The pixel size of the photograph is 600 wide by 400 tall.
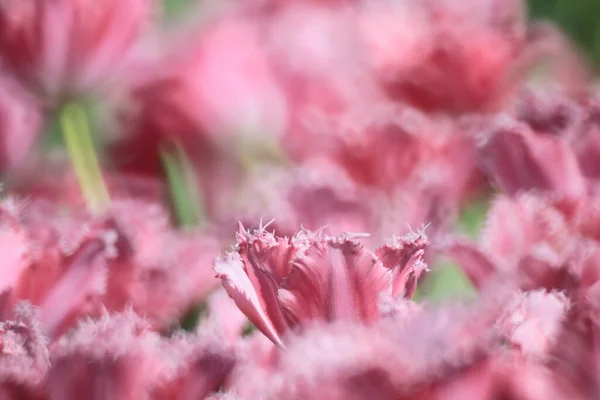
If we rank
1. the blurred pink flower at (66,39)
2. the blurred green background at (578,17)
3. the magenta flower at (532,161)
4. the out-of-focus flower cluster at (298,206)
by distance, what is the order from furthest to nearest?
the blurred green background at (578,17), the blurred pink flower at (66,39), the magenta flower at (532,161), the out-of-focus flower cluster at (298,206)

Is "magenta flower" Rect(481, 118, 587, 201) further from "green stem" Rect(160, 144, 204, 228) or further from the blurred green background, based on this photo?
the blurred green background

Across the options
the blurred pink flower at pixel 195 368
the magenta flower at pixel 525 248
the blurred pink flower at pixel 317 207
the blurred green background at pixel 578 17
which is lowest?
the blurred pink flower at pixel 195 368

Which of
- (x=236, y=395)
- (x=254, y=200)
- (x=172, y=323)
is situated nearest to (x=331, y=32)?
(x=254, y=200)

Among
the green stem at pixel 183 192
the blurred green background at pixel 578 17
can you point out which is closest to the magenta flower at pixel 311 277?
the green stem at pixel 183 192

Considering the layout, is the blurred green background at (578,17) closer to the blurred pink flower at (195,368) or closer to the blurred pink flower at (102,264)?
the blurred pink flower at (102,264)

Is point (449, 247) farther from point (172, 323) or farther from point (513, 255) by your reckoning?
point (172, 323)

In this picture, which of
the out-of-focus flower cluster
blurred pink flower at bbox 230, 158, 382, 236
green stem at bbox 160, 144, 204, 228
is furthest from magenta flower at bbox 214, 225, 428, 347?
green stem at bbox 160, 144, 204, 228
